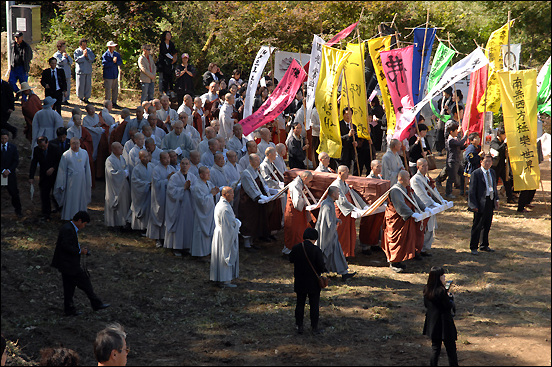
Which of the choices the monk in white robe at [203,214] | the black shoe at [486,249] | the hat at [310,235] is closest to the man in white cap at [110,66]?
the monk in white robe at [203,214]

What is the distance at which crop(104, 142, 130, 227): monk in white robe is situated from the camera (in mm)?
12977

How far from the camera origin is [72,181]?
12.9 meters

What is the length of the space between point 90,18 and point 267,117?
980 centimetres

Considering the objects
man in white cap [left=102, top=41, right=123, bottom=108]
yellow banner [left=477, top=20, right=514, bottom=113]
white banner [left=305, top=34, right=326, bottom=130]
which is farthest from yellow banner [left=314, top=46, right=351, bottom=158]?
man in white cap [left=102, top=41, right=123, bottom=108]

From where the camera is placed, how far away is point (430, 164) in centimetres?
1494

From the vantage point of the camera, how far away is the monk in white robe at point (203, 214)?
1195 cm

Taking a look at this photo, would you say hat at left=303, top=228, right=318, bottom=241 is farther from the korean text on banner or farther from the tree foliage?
the tree foliage

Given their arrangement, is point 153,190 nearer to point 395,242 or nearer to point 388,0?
point 395,242

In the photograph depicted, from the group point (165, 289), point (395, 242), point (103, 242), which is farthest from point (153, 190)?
point (395, 242)

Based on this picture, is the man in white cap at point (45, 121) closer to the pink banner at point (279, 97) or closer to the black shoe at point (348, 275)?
the pink banner at point (279, 97)

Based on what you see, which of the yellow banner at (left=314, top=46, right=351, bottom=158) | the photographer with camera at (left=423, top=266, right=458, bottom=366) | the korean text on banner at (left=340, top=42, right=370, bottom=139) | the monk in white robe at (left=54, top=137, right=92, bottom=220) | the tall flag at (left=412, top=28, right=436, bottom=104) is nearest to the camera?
the photographer with camera at (left=423, top=266, right=458, bottom=366)

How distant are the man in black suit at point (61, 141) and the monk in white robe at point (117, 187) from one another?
89 centimetres

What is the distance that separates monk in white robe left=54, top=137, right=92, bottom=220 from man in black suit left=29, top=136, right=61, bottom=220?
19 centimetres

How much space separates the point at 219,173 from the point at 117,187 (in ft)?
6.50
